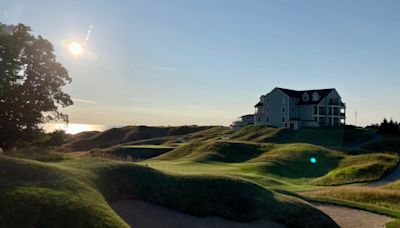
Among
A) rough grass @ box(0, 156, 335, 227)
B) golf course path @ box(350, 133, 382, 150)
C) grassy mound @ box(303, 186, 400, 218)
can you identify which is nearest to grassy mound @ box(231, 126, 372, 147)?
golf course path @ box(350, 133, 382, 150)

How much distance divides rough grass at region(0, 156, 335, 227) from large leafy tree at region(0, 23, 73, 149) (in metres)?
13.6

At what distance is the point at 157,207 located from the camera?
2094 centimetres

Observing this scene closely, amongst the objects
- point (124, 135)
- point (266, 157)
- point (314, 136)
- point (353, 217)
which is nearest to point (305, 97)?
point (314, 136)

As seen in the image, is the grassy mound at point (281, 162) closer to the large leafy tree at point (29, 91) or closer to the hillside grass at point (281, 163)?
the hillside grass at point (281, 163)

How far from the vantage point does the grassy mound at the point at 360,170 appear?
2067 inches

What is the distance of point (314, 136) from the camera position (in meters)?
87.2

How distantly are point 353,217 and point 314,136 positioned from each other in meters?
61.8

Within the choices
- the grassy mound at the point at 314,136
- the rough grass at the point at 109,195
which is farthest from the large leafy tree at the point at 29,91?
the grassy mound at the point at 314,136

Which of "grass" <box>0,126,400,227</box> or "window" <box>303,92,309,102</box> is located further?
"window" <box>303,92,309,102</box>

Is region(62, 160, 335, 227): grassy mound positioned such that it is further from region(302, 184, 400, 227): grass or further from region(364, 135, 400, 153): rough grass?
region(364, 135, 400, 153): rough grass

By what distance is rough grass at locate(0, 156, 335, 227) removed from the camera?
15.0m

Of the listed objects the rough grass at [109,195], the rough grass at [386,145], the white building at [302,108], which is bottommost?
the rough grass at [109,195]

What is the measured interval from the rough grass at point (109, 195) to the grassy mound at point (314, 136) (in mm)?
61178

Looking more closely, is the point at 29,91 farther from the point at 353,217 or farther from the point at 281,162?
the point at 281,162
